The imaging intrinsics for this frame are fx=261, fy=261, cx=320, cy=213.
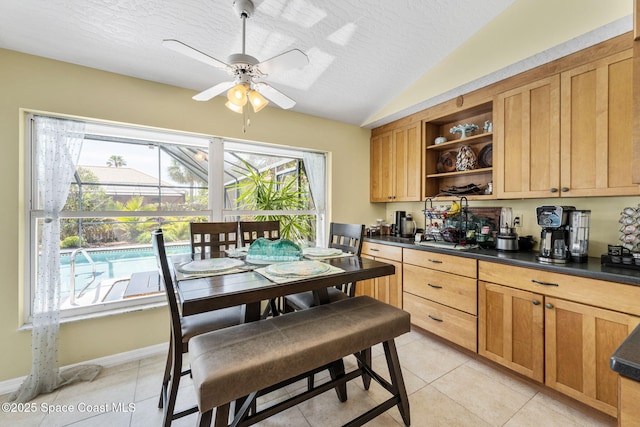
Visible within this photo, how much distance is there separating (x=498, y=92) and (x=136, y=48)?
297cm

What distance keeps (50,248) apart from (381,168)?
11.0 feet

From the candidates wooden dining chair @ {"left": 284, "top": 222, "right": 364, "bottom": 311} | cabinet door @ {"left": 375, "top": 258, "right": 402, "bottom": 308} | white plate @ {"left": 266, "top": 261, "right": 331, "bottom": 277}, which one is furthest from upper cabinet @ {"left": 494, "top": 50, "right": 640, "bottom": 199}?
white plate @ {"left": 266, "top": 261, "right": 331, "bottom": 277}

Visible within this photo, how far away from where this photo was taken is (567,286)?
5.49ft

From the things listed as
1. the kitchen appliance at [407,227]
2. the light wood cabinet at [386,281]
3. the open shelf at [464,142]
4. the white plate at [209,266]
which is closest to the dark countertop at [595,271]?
the light wood cabinet at [386,281]

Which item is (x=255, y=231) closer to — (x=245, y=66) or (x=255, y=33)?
(x=245, y=66)

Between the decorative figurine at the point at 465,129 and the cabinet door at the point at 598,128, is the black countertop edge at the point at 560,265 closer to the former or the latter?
the cabinet door at the point at 598,128

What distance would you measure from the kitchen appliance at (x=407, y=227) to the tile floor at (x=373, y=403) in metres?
1.47

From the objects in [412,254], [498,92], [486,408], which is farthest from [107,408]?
[498,92]

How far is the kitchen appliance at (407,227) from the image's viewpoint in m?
3.24

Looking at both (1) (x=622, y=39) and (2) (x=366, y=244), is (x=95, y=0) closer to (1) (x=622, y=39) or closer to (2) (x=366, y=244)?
(2) (x=366, y=244)

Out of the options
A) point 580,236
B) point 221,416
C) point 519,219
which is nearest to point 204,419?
point 221,416

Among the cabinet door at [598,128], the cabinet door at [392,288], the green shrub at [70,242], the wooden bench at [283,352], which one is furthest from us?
the cabinet door at [392,288]

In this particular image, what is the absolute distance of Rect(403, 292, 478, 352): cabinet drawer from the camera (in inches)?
86.2

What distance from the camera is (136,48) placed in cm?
196
